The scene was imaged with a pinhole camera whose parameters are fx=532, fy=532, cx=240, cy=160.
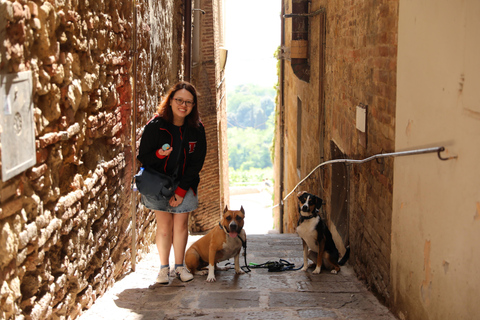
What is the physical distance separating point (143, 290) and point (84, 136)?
1.51 m

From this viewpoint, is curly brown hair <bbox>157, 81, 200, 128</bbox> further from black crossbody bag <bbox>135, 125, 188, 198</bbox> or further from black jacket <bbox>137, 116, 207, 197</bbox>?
black crossbody bag <bbox>135, 125, 188, 198</bbox>

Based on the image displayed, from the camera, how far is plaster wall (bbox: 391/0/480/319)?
245 centimetres

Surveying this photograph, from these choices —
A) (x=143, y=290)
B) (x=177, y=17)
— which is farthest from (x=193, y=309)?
(x=177, y=17)

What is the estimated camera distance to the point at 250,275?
5.09 meters

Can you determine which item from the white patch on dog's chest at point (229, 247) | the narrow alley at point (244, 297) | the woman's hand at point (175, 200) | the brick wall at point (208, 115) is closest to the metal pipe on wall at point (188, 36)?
the brick wall at point (208, 115)

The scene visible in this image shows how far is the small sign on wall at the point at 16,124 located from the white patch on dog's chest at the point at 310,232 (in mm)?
3075

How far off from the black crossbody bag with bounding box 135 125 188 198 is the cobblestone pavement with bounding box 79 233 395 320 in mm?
837

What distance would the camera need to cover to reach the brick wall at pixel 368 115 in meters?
4.05

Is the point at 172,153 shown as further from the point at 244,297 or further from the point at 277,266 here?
the point at 277,266

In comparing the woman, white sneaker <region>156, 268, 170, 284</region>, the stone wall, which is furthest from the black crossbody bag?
white sneaker <region>156, 268, 170, 284</region>

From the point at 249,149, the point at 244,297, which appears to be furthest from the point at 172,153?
the point at 249,149

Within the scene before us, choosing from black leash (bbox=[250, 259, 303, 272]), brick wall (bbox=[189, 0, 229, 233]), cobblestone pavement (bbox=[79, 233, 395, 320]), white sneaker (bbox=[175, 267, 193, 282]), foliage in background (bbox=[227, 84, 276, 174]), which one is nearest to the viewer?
cobblestone pavement (bbox=[79, 233, 395, 320])

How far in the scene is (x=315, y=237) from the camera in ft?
16.8

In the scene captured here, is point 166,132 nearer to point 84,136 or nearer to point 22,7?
point 84,136
